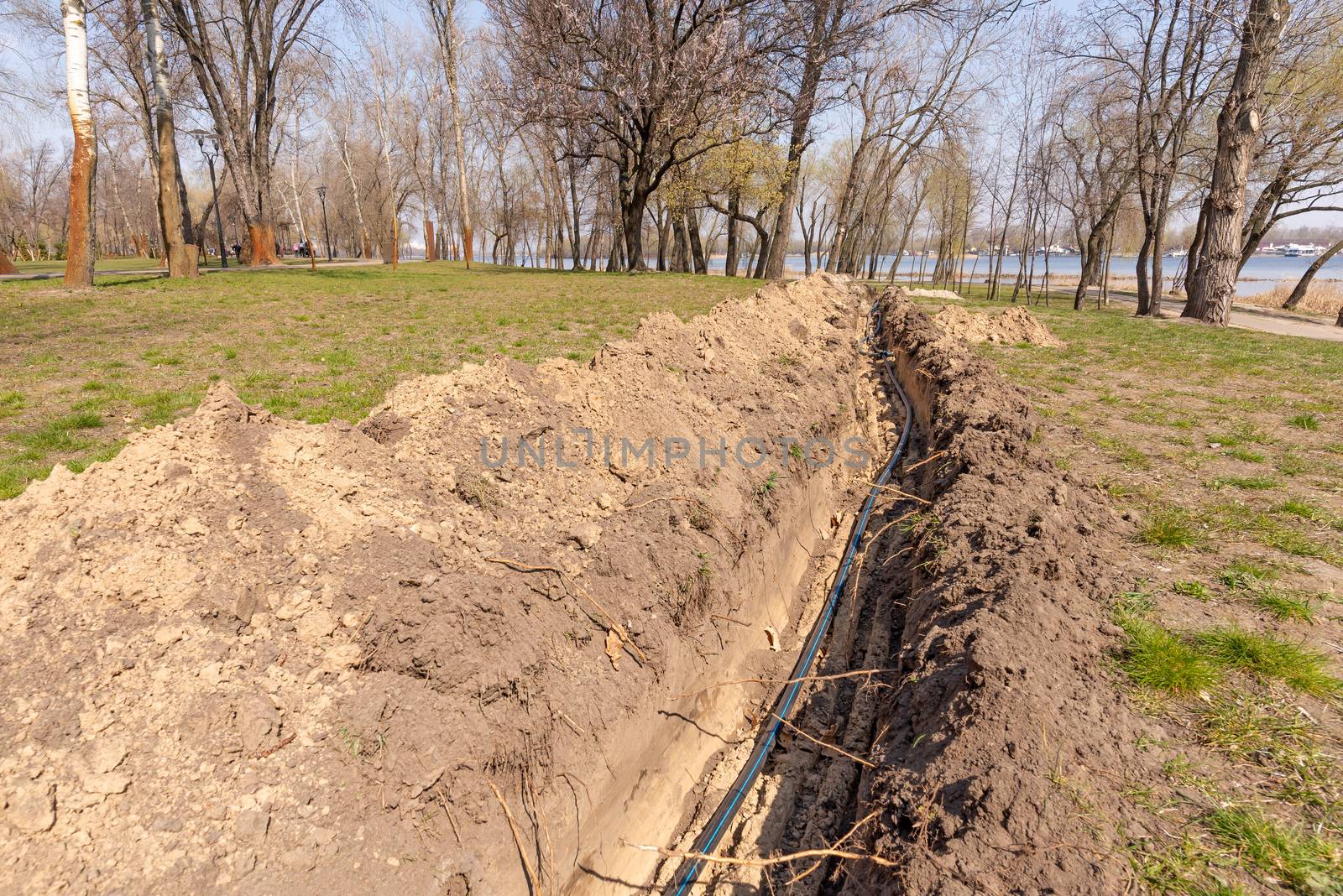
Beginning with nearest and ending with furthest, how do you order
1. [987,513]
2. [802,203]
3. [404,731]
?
[404,731] < [987,513] < [802,203]

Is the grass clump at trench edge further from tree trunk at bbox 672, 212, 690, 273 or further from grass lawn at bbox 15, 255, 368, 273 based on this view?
tree trunk at bbox 672, 212, 690, 273

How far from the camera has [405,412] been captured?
12.3 feet

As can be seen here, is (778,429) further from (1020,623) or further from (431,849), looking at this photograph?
(431,849)

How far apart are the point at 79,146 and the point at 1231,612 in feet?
48.5

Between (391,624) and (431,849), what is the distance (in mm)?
846

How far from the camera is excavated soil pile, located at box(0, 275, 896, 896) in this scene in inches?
75.8

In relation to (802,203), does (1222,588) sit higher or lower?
lower

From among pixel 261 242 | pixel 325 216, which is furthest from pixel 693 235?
pixel 325 216

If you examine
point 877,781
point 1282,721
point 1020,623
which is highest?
point 1020,623

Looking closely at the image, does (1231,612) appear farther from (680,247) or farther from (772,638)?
(680,247)

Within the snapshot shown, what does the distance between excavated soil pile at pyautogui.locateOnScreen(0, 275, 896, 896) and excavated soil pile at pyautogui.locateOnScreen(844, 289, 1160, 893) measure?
0.07 meters

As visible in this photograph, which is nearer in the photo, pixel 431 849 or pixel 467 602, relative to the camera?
pixel 431 849

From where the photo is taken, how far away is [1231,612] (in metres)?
2.79

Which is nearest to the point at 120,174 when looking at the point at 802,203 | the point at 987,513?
the point at 802,203
